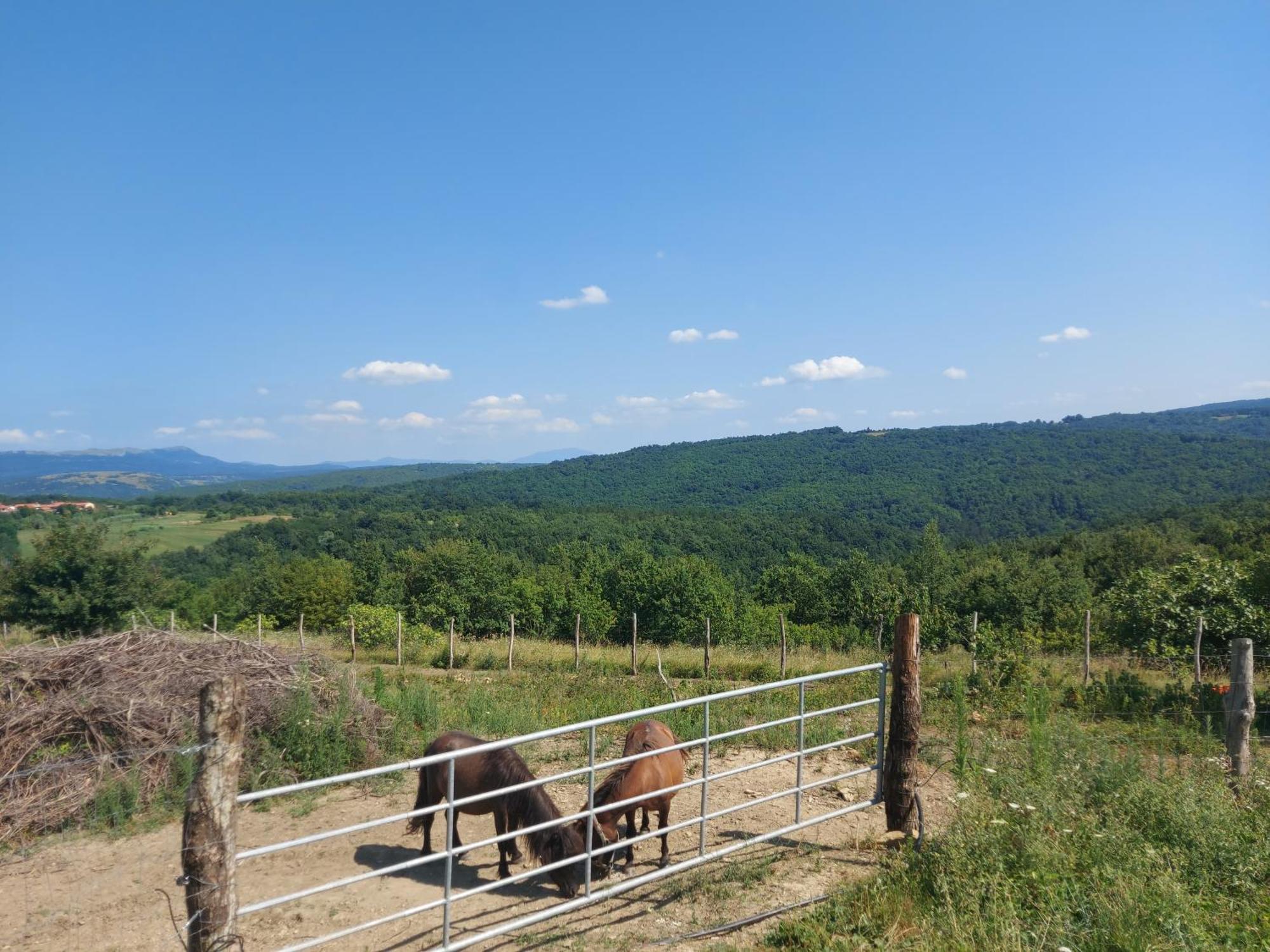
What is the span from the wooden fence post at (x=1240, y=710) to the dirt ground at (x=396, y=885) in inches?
100

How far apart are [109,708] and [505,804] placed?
5486mm

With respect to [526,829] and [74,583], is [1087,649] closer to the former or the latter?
[526,829]

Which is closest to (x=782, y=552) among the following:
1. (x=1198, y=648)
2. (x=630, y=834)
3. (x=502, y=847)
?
(x=1198, y=648)

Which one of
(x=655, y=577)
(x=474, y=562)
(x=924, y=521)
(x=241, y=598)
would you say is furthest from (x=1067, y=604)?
(x=924, y=521)

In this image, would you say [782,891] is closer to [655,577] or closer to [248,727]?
[248,727]

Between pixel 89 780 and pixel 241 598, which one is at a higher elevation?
pixel 89 780

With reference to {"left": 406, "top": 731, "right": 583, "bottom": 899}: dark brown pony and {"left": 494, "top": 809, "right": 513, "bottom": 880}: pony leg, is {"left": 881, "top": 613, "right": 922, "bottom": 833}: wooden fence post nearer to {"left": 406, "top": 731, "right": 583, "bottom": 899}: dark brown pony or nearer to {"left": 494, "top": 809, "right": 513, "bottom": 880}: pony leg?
{"left": 406, "top": 731, "right": 583, "bottom": 899}: dark brown pony

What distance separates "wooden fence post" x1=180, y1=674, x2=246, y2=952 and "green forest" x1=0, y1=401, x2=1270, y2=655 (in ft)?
51.9

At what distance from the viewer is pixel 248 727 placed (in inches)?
333

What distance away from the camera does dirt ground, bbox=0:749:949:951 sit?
4.82m

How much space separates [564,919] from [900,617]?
3412 mm

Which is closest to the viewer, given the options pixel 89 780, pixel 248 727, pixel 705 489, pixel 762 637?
pixel 89 780

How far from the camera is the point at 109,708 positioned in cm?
809

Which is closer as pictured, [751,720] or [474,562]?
[751,720]
